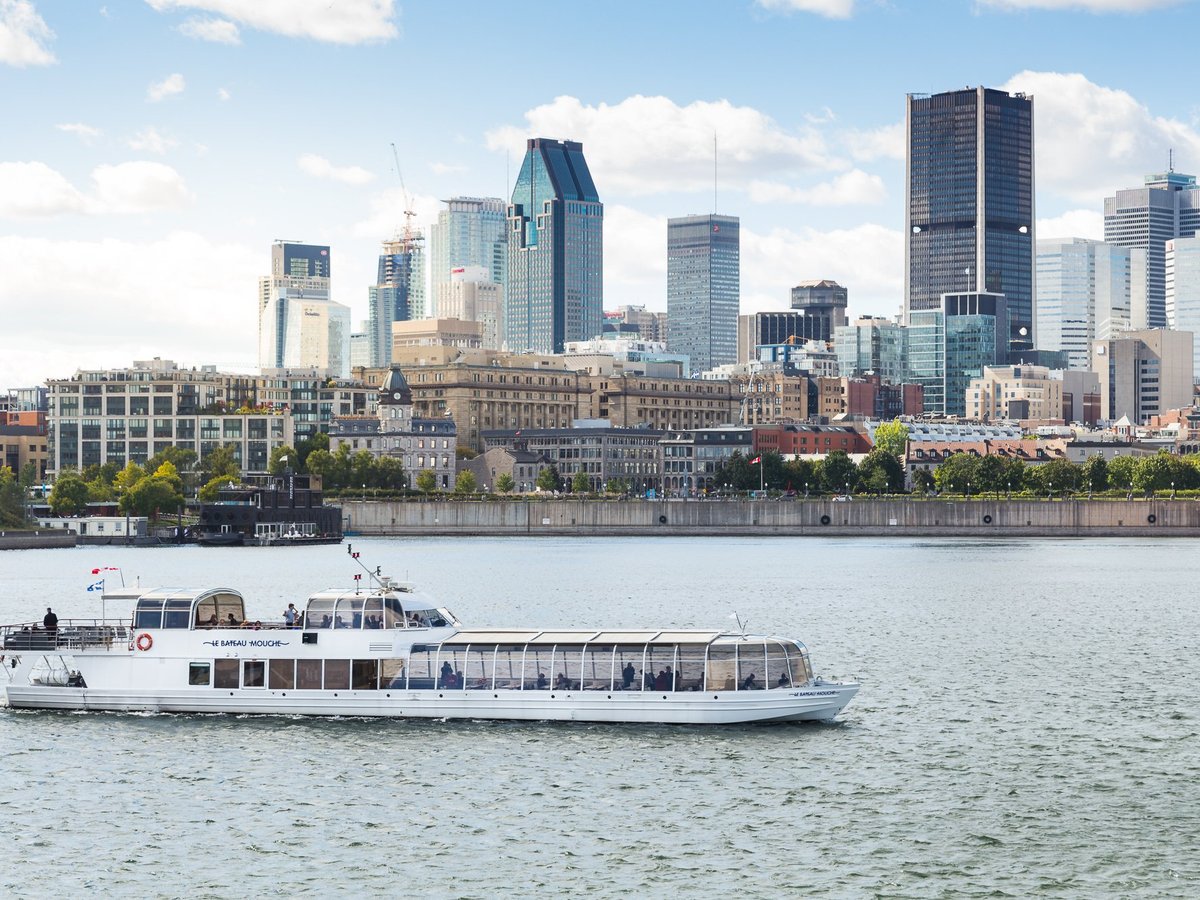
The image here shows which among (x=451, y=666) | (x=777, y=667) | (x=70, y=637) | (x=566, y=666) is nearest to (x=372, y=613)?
(x=451, y=666)

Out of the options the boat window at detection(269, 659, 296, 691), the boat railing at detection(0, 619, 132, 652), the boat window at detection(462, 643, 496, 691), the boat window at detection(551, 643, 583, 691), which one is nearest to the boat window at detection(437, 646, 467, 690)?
the boat window at detection(462, 643, 496, 691)

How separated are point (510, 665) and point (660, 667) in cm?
486

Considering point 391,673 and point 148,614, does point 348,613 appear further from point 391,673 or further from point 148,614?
point 148,614

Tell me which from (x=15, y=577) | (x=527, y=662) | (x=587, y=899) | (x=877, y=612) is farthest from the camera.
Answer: (x=15, y=577)

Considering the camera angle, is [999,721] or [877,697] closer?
[999,721]

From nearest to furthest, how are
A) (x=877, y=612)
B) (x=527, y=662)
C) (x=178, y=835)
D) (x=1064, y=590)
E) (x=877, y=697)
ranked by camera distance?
(x=178, y=835) < (x=527, y=662) < (x=877, y=697) < (x=877, y=612) < (x=1064, y=590)

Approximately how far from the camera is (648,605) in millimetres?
107500

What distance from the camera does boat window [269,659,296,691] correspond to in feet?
207

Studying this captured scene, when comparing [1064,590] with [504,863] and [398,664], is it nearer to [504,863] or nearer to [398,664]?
[398,664]

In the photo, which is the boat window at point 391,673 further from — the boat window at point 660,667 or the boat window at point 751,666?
the boat window at point 751,666

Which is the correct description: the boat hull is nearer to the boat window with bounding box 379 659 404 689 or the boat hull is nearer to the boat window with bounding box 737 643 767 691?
the boat window with bounding box 379 659 404 689

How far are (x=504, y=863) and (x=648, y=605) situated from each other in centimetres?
6320

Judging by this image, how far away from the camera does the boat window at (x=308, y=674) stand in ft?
206

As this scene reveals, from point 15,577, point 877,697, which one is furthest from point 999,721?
point 15,577
